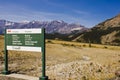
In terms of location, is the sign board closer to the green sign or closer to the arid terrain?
the green sign

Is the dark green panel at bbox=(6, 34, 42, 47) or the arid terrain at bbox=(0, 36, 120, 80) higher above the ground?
the dark green panel at bbox=(6, 34, 42, 47)

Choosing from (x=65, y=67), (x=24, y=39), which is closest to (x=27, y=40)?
(x=24, y=39)

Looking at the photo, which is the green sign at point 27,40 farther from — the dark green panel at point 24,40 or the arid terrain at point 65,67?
the arid terrain at point 65,67

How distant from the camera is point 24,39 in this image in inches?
553

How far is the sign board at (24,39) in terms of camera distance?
13.4m

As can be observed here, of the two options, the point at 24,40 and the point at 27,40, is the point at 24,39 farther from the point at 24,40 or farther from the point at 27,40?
the point at 27,40

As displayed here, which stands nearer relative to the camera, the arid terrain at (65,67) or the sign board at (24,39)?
the sign board at (24,39)

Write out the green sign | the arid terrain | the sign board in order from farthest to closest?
1. the arid terrain
2. the sign board
3. the green sign

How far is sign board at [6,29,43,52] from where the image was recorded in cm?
1337

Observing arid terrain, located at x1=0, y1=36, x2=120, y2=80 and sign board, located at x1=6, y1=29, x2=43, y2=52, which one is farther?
arid terrain, located at x1=0, y1=36, x2=120, y2=80

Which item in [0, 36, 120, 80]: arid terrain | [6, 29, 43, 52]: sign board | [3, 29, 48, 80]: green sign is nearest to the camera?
[3, 29, 48, 80]: green sign

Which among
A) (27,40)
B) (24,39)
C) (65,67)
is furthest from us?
(65,67)

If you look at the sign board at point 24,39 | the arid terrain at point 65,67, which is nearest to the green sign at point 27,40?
the sign board at point 24,39

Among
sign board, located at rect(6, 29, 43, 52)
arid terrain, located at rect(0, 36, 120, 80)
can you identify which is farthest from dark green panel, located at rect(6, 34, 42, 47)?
arid terrain, located at rect(0, 36, 120, 80)
